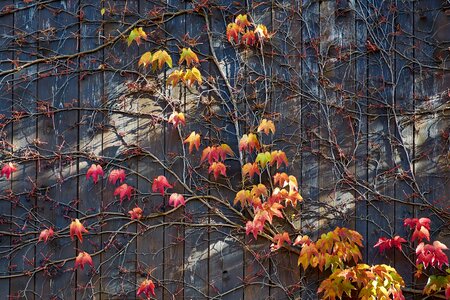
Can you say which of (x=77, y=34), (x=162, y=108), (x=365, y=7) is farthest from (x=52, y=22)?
(x=365, y=7)

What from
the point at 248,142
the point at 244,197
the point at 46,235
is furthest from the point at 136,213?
the point at 248,142

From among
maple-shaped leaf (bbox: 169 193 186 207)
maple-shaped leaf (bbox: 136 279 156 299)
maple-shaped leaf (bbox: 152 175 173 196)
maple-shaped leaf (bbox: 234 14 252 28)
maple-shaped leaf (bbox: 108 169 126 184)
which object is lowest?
maple-shaped leaf (bbox: 136 279 156 299)

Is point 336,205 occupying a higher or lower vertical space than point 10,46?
lower

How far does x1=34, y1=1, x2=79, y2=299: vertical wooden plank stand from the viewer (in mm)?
3369

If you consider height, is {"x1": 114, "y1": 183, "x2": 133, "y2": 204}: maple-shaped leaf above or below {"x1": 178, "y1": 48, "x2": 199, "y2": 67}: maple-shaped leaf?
below

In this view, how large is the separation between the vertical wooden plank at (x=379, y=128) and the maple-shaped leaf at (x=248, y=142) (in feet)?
2.00

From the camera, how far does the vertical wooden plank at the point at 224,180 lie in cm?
333

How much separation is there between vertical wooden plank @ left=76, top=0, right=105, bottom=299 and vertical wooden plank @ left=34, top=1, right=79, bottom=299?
1.5 inches

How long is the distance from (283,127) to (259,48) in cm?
45

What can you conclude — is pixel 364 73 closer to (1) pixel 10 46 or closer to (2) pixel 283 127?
(2) pixel 283 127

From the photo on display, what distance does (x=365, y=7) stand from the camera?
3373 mm

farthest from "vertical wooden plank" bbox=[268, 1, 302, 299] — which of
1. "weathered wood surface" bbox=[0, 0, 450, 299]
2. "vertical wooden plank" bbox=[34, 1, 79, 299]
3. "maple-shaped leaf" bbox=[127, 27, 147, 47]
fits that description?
"vertical wooden plank" bbox=[34, 1, 79, 299]

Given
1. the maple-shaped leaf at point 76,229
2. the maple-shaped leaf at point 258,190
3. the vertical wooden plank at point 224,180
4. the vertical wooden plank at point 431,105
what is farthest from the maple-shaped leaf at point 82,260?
the vertical wooden plank at point 431,105

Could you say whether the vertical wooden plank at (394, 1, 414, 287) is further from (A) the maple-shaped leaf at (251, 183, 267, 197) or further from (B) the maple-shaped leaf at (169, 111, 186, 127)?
(B) the maple-shaped leaf at (169, 111, 186, 127)
